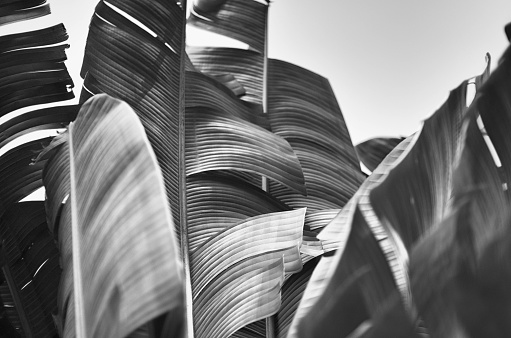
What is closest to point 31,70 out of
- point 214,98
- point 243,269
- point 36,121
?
point 36,121

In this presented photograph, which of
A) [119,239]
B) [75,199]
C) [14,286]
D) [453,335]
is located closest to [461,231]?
[453,335]

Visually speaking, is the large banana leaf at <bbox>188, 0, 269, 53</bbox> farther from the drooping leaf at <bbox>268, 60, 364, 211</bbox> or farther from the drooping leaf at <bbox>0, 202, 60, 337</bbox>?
the drooping leaf at <bbox>0, 202, 60, 337</bbox>

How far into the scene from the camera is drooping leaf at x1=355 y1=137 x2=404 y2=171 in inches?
39.9

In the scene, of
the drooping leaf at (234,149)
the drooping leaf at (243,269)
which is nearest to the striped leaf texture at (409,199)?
the drooping leaf at (243,269)

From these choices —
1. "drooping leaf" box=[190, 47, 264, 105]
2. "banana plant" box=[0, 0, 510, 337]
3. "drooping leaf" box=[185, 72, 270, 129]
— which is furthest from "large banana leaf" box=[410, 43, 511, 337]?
"drooping leaf" box=[190, 47, 264, 105]

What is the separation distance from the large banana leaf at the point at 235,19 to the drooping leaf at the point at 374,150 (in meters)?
0.23

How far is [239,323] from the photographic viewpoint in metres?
0.59

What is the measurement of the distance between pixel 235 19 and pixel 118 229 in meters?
0.72

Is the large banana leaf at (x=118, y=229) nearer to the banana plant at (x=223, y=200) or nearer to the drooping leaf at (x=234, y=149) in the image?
the banana plant at (x=223, y=200)

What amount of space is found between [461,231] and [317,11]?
1174mm

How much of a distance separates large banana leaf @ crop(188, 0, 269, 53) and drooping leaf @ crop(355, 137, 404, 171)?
229mm

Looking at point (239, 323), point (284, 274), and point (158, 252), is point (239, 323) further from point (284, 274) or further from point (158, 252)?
point (158, 252)

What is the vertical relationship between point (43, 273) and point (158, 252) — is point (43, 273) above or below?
below

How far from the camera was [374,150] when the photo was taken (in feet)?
3.38
